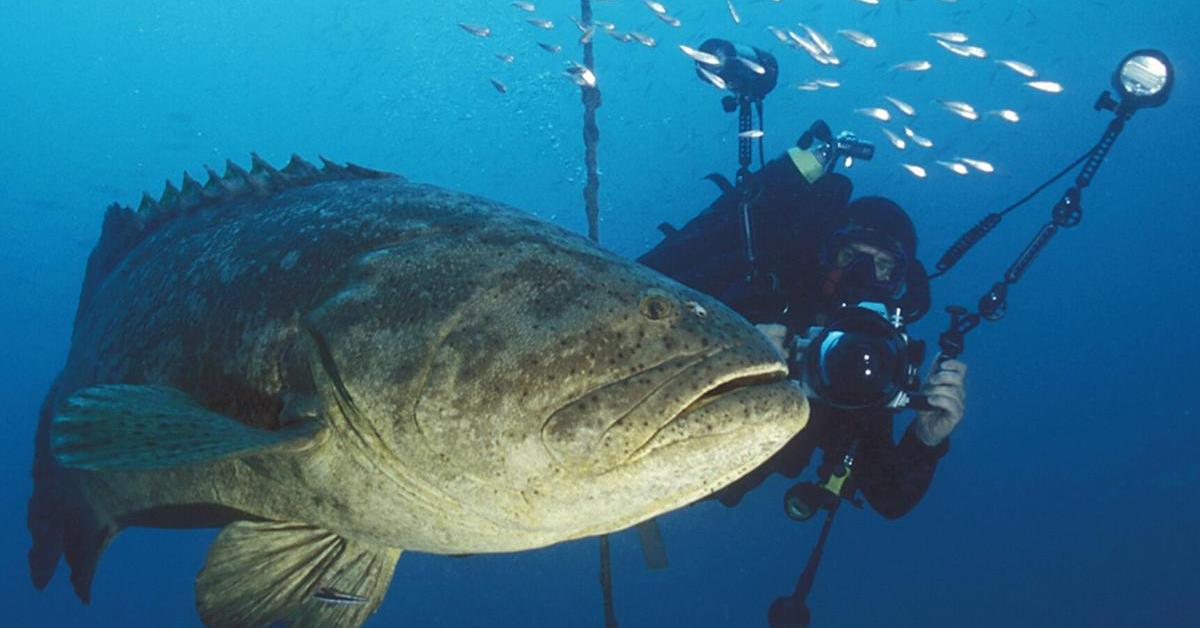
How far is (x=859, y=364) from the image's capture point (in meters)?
3.69

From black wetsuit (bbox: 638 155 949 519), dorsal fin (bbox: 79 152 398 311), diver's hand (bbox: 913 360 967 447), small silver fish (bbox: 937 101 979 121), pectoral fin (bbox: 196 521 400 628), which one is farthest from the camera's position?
small silver fish (bbox: 937 101 979 121)

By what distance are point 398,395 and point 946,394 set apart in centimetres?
369

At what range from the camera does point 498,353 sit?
5.69 feet

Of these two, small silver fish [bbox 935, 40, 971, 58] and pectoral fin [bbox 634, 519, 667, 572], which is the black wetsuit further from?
small silver fish [bbox 935, 40, 971, 58]

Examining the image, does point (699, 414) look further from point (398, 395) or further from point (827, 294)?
point (827, 294)

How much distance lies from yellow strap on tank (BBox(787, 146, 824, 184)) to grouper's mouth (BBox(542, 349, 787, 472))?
17.2ft

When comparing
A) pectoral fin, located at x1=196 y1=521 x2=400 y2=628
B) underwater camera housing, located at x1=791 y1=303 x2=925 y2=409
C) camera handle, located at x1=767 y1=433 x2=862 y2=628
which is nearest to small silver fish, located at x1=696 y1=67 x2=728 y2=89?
underwater camera housing, located at x1=791 y1=303 x2=925 y2=409

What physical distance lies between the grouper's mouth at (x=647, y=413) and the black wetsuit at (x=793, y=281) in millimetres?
2316

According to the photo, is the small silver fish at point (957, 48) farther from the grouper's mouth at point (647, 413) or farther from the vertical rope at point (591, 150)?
the grouper's mouth at point (647, 413)

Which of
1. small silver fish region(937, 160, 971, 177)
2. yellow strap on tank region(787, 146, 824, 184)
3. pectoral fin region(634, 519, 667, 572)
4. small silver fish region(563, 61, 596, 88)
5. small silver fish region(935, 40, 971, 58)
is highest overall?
small silver fish region(935, 40, 971, 58)

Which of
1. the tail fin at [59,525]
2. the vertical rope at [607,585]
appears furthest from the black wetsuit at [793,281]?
the tail fin at [59,525]

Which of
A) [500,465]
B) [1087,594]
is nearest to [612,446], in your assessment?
[500,465]

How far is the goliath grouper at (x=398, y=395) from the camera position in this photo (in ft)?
5.38

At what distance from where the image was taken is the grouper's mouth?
159cm
